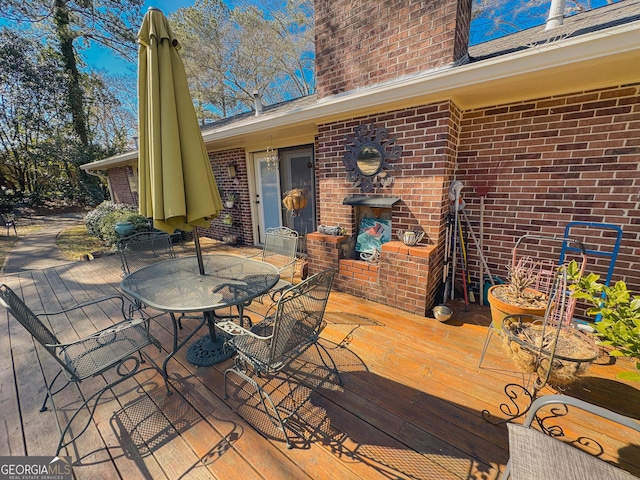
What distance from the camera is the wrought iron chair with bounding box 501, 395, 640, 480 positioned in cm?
99

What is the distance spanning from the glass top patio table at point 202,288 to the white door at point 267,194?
9.04 ft

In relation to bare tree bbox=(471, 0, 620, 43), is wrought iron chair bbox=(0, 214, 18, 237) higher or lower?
lower

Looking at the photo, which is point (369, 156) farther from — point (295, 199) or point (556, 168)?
point (556, 168)

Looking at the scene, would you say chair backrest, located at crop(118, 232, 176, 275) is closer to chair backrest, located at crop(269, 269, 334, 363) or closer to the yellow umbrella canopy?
the yellow umbrella canopy

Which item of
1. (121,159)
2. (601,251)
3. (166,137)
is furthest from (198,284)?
(121,159)

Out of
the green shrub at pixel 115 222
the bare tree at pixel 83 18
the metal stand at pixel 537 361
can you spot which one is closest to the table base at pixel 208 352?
the metal stand at pixel 537 361

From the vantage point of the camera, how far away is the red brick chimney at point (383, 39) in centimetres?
276

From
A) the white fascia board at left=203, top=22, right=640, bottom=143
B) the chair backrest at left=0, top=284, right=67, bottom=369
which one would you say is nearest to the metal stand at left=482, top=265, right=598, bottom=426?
the white fascia board at left=203, top=22, right=640, bottom=143

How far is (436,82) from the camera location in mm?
2369

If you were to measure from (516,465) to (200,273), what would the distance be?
8.01 feet

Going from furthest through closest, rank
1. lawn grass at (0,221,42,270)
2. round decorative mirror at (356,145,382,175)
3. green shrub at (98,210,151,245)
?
lawn grass at (0,221,42,270)
green shrub at (98,210,151,245)
round decorative mirror at (356,145,382,175)

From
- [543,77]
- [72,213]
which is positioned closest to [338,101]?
[543,77]

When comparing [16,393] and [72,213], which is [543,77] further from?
[72,213]

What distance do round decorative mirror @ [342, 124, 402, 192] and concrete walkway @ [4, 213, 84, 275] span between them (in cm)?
637
